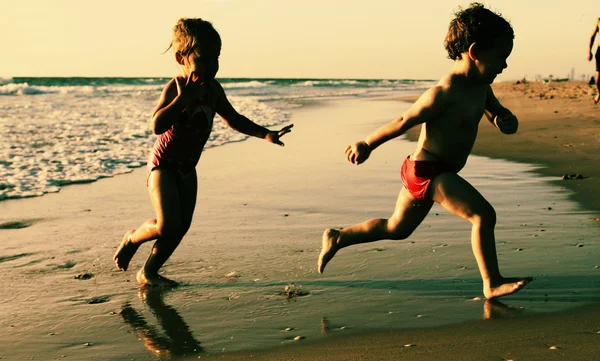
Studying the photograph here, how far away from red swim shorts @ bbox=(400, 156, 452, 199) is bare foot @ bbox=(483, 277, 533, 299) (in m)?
0.58

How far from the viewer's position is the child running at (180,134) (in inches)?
162

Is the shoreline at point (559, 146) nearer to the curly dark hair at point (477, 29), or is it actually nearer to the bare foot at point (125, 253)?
the curly dark hair at point (477, 29)

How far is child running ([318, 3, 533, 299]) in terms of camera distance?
360 cm

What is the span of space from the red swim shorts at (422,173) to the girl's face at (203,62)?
1288mm

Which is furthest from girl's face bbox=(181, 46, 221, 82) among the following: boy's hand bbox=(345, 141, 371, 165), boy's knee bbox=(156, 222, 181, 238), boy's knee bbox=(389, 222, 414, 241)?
boy's knee bbox=(389, 222, 414, 241)

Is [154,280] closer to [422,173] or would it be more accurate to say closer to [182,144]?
[182,144]

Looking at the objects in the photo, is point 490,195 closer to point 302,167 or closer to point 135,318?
point 302,167

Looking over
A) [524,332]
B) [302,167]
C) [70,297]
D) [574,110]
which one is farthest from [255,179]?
[574,110]

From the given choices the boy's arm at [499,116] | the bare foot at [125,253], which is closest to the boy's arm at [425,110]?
the boy's arm at [499,116]

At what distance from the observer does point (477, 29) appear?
3.65 metres

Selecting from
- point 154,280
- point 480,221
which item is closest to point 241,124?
point 154,280

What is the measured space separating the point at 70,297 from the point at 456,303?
6.74 ft

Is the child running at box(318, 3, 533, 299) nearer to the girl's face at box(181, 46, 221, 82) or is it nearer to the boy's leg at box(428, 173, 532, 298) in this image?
the boy's leg at box(428, 173, 532, 298)

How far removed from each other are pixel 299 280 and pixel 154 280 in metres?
0.83
